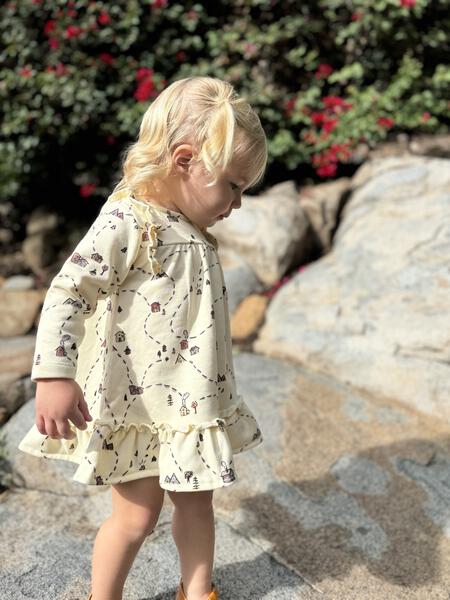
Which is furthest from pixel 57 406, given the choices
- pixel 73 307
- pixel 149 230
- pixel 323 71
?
pixel 323 71

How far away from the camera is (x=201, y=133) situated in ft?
5.43

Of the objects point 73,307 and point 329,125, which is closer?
point 73,307

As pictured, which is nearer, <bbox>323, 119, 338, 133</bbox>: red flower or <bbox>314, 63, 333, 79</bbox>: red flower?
<bbox>323, 119, 338, 133</bbox>: red flower

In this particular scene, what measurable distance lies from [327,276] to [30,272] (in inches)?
97.6

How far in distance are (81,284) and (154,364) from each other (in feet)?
0.95

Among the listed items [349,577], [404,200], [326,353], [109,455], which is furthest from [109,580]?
[404,200]

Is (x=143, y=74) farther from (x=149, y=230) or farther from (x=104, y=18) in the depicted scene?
(x=149, y=230)

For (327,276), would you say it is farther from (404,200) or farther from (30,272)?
(30,272)

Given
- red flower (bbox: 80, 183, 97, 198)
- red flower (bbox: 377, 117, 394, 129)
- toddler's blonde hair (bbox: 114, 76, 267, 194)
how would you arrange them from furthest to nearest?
red flower (bbox: 80, 183, 97, 198) < red flower (bbox: 377, 117, 394, 129) < toddler's blonde hair (bbox: 114, 76, 267, 194)

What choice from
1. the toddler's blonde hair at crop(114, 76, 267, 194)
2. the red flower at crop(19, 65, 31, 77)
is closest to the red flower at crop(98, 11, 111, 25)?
the red flower at crop(19, 65, 31, 77)

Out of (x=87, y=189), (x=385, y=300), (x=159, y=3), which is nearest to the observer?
(x=385, y=300)

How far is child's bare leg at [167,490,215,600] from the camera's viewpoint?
1.80 meters

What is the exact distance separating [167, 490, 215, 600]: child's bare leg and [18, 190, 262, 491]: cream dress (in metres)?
0.16

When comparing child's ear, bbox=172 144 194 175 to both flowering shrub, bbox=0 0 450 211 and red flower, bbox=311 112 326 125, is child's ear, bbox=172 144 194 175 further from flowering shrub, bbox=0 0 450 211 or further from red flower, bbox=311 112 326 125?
red flower, bbox=311 112 326 125
